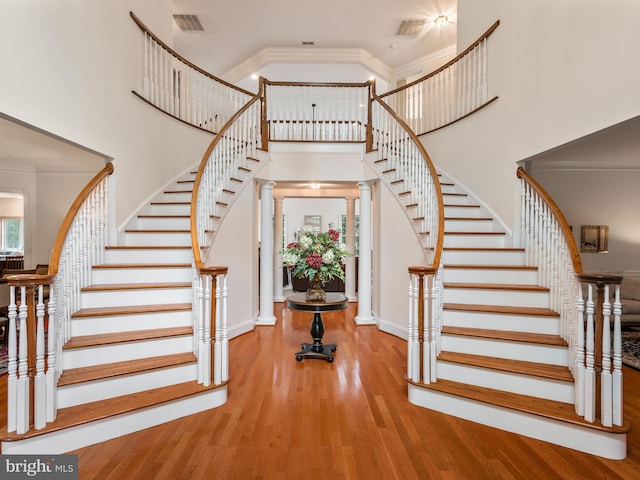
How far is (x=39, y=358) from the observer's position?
7.16ft

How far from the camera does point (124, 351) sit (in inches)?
111

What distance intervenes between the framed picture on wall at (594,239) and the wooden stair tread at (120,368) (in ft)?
19.2

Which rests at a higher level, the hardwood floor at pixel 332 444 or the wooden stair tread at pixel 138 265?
the wooden stair tread at pixel 138 265

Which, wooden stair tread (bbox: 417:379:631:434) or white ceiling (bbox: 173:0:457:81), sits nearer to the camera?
wooden stair tread (bbox: 417:379:631:434)

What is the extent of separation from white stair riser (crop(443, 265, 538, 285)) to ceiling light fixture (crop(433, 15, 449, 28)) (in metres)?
5.35

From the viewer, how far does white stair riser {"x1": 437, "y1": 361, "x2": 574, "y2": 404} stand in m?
2.53

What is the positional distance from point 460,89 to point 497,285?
116 inches

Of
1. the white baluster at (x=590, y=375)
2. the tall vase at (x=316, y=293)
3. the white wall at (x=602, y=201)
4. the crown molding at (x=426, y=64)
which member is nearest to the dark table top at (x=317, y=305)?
the tall vase at (x=316, y=293)

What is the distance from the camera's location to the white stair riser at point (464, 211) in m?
4.52

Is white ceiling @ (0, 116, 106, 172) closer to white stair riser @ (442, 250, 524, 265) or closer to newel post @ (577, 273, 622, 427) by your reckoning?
white stair riser @ (442, 250, 524, 265)

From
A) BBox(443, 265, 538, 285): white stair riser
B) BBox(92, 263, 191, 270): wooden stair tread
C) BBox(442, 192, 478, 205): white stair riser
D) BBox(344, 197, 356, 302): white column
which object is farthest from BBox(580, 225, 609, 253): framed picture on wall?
BBox(92, 263, 191, 270): wooden stair tread

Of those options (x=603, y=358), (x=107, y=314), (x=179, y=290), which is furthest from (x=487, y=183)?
(x=107, y=314)

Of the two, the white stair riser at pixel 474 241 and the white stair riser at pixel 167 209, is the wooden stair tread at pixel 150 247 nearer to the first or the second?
the white stair riser at pixel 167 209

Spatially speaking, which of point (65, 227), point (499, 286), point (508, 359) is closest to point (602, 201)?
point (499, 286)
